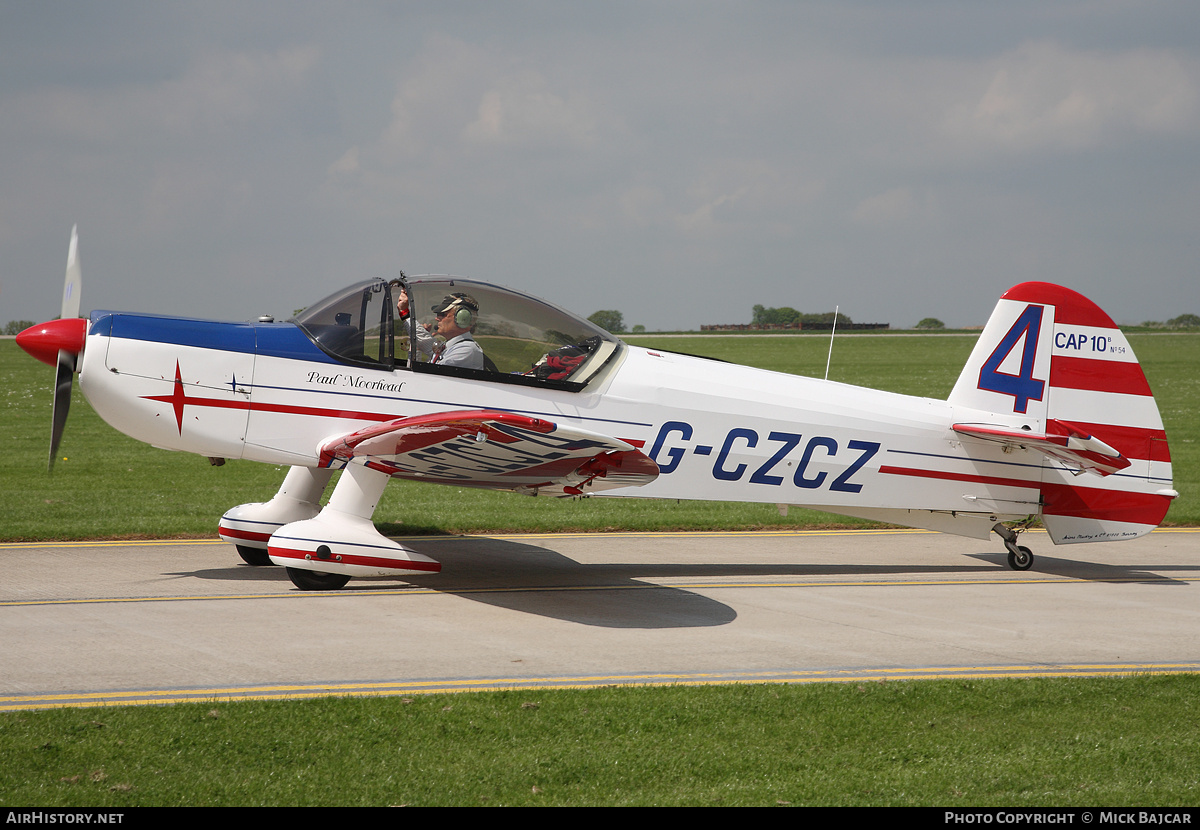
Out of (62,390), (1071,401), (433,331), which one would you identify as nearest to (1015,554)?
(1071,401)

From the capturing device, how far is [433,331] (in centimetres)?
819

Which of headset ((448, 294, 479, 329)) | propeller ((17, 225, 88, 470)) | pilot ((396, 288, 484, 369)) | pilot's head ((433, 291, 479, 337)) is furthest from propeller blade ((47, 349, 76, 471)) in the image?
headset ((448, 294, 479, 329))

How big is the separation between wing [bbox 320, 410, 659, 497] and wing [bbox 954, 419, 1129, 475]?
350 cm

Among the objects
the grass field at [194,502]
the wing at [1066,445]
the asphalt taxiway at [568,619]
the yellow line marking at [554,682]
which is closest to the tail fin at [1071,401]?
the wing at [1066,445]

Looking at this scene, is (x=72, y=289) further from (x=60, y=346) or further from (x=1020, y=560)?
(x=1020, y=560)

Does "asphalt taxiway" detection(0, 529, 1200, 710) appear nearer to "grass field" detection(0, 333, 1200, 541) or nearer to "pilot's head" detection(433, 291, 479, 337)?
"grass field" detection(0, 333, 1200, 541)

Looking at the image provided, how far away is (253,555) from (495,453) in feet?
10.4

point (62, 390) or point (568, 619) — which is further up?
point (62, 390)

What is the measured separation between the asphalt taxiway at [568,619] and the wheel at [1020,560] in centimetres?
10

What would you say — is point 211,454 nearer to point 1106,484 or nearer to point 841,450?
point 841,450

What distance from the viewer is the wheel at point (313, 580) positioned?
8023 mm

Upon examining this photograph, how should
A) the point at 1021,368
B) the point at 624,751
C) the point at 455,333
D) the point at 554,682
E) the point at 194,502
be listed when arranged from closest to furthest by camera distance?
the point at 624,751, the point at 554,682, the point at 455,333, the point at 1021,368, the point at 194,502
